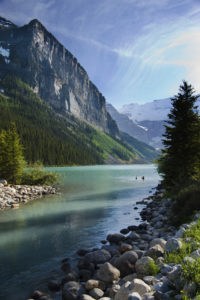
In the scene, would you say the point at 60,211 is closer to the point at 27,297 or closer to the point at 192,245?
the point at 27,297

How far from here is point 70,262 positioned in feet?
36.6

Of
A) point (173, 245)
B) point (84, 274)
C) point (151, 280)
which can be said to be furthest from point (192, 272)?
point (84, 274)

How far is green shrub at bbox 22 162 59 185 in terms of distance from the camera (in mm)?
40719

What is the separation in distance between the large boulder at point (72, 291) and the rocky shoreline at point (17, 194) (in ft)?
59.3

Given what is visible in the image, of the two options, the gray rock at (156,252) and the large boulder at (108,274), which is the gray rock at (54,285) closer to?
the large boulder at (108,274)

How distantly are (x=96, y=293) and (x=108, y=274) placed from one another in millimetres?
1172

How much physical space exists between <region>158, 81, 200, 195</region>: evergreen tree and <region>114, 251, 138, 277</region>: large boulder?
14.2 m

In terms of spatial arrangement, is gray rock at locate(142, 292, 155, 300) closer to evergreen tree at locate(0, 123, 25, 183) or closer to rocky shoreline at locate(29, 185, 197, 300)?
rocky shoreline at locate(29, 185, 197, 300)

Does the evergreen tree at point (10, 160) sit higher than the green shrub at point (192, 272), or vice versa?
the evergreen tree at point (10, 160)

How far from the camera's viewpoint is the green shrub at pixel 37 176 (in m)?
40.7

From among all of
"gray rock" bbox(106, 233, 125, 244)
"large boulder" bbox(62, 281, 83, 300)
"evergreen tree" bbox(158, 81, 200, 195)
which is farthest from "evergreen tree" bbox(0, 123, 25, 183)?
"large boulder" bbox(62, 281, 83, 300)

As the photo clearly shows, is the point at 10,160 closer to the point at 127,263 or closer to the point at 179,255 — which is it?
the point at 127,263

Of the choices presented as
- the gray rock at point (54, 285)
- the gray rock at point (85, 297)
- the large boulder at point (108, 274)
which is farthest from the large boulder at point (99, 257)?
the gray rock at point (85, 297)

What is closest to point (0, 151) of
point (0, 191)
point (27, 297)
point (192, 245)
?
point (0, 191)
